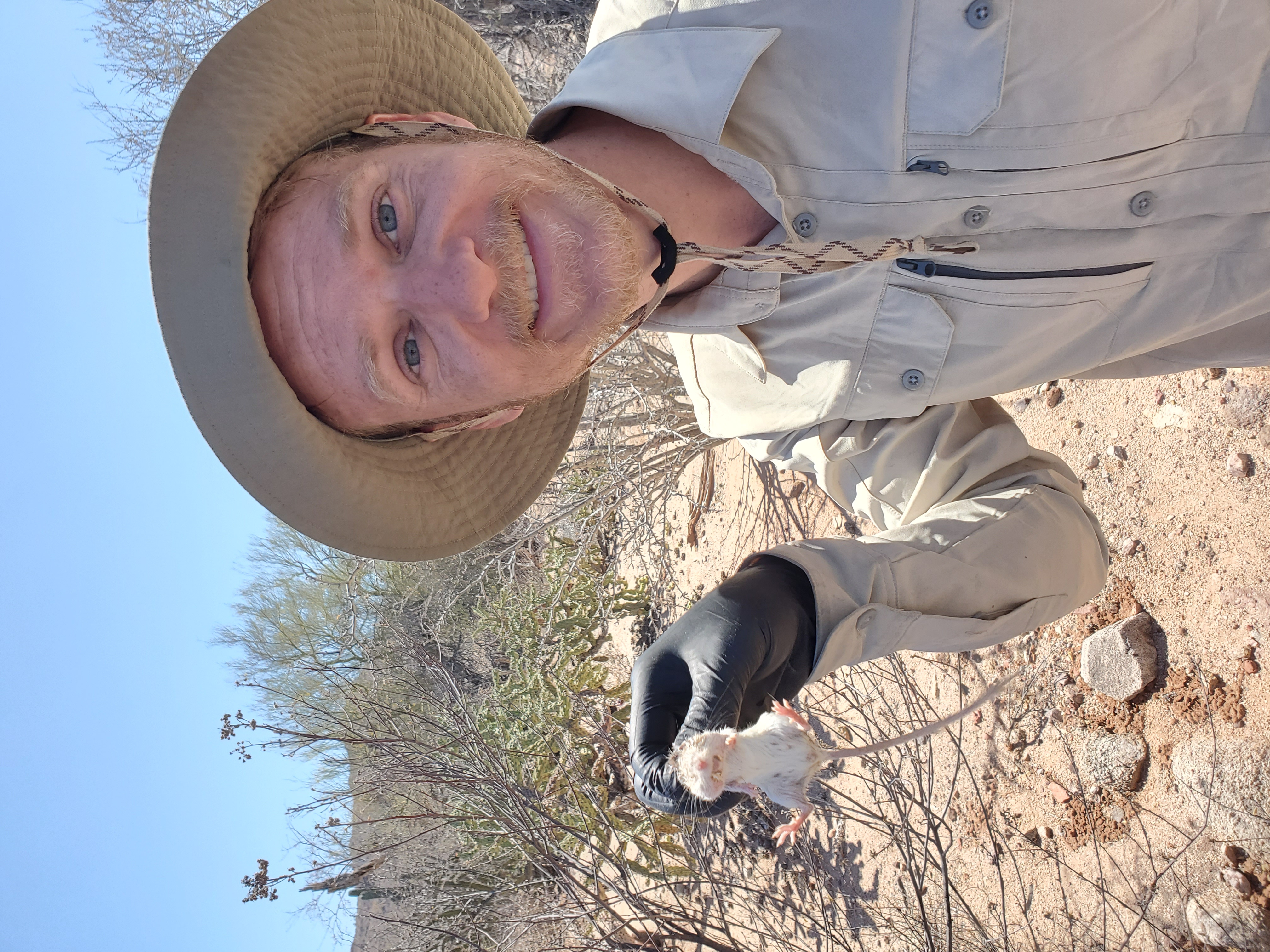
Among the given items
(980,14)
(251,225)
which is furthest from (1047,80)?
(251,225)

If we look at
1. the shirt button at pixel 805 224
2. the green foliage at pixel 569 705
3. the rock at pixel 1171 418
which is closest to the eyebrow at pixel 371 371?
the shirt button at pixel 805 224

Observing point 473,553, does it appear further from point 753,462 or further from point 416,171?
point 416,171

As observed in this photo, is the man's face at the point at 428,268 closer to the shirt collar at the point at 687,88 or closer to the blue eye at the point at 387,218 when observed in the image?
the blue eye at the point at 387,218

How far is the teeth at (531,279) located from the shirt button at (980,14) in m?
0.99

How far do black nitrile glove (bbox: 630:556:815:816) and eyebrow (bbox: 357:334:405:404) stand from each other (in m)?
0.84

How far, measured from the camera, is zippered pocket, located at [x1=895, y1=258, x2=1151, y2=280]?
5.40ft

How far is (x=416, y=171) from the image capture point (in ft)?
5.84

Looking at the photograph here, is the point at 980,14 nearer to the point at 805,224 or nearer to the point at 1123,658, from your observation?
the point at 805,224

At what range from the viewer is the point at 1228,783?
2.33 metres

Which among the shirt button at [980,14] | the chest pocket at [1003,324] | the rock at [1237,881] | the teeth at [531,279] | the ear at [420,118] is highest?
the ear at [420,118]

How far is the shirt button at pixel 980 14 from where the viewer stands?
149cm

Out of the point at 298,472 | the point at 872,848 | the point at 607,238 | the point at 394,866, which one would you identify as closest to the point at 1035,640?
the point at 872,848

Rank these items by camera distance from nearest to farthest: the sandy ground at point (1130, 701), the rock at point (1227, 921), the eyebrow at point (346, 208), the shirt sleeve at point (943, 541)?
the shirt sleeve at point (943, 541) → the eyebrow at point (346, 208) → the rock at point (1227, 921) → the sandy ground at point (1130, 701)

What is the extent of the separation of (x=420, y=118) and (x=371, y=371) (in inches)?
25.8
